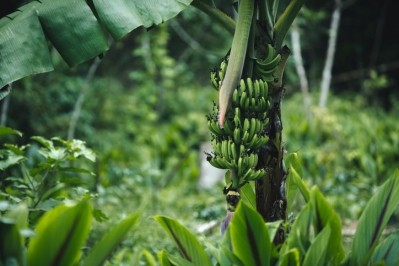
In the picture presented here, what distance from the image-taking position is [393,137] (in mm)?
6590

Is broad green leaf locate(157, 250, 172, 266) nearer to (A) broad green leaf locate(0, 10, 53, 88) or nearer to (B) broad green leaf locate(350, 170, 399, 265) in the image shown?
(B) broad green leaf locate(350, 170, 399, 265)

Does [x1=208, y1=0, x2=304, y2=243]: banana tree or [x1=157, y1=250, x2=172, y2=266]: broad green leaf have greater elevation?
[x1=208, y1=0, x2=304, y2=243]: banana tree

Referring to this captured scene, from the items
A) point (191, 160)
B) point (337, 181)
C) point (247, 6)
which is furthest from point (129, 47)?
point (247, 6)

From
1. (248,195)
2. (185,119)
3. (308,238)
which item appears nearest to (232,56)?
(248,195)

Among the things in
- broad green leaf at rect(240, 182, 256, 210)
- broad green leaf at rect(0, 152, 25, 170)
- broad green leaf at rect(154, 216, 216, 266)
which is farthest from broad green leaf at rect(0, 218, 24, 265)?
broad green leaf at rect(240, 182, 256, 210)

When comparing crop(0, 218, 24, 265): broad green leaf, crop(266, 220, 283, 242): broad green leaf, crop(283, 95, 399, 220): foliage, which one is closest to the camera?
crop(0, 218, 24, 265): broad green leaf

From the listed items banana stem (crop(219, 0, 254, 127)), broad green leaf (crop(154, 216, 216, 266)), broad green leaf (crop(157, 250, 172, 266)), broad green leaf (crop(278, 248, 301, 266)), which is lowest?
broad green leaf (crop(157, 250, 172, 266))

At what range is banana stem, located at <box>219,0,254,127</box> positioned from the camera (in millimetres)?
1967

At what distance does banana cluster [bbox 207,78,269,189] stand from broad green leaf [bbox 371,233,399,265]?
57 centimetres

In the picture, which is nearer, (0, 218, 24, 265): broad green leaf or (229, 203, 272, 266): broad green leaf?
(0, 218, 24, 265): broad green leaf

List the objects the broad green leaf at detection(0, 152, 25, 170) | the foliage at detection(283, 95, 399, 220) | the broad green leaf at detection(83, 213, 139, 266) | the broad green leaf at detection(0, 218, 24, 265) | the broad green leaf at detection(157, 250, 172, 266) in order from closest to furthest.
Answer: the broad green leaf at detection(0, 218, 24, 265) < the broad green leaf at detection(83, 213, 139, 266) < the broad green leaf at detection(157, 250, 172, 266) < the broad green leaf at detection(0, 152, 25, 170) < the foliage at detection(283, 95, 399, 220)

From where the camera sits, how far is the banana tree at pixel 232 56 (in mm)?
2123

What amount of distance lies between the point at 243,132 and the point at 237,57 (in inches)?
12.8

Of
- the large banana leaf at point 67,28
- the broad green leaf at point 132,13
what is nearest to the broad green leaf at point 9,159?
the large banana leaf at point 67,28
